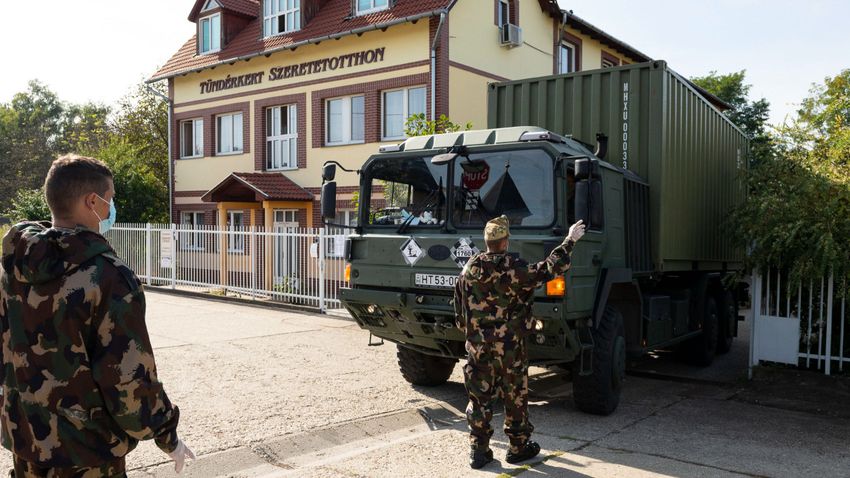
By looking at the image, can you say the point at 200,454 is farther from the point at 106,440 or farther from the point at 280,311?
the point at 280,311

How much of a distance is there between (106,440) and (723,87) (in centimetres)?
4565

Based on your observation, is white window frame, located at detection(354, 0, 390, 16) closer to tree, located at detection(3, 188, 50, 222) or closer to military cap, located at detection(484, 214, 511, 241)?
tree, located at detection(3, 188, 50, 222)

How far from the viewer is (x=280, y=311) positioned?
14.0 meters

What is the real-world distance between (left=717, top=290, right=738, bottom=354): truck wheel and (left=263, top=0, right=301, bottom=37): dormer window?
44.7ft

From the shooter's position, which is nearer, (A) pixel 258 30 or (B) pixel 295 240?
(B) pixel 295 240

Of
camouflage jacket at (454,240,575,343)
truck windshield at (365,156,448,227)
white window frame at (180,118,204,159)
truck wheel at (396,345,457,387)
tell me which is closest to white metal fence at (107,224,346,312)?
white window frame at (180,118,204,159)

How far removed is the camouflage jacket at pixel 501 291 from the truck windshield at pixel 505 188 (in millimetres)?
1001

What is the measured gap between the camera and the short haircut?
8.25ft

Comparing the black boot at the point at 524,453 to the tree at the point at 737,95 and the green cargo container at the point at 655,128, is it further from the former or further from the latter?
the tree at the point at 737,95

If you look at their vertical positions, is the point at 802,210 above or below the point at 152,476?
above

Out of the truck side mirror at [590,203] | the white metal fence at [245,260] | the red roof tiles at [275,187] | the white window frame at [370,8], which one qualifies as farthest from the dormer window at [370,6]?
the truck side mirror at [590,203]

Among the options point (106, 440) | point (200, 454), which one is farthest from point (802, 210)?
point (106, 440)

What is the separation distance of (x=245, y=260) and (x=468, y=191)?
10.1 meters

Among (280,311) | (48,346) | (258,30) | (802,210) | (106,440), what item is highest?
(258,30)
